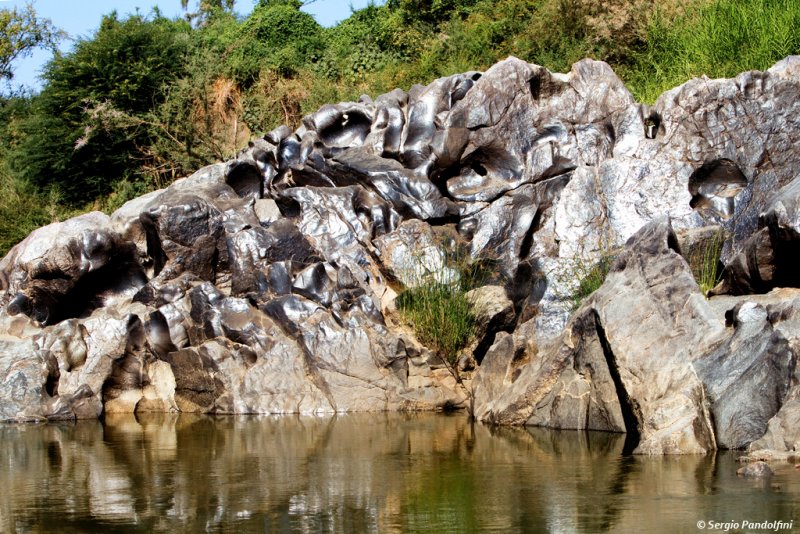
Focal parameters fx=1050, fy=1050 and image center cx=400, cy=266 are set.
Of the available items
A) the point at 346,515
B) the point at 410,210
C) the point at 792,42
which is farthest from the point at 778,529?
the point at 792,42

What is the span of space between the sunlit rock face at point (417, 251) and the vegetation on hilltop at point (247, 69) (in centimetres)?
354

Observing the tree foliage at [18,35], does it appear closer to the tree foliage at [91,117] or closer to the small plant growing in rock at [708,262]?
the tree foliage at [91,117]

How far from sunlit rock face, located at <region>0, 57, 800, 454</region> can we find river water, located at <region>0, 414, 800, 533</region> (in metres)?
1.17

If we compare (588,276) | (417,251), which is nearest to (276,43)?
(417,251)

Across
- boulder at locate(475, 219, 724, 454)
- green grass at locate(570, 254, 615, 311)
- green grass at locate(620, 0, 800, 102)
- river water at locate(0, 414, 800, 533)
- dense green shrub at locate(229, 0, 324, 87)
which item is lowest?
river water at locate(0, 414, 800, 533)

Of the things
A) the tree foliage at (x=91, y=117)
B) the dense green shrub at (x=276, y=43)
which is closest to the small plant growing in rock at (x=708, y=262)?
the tree foliage at (x=91, y=117)

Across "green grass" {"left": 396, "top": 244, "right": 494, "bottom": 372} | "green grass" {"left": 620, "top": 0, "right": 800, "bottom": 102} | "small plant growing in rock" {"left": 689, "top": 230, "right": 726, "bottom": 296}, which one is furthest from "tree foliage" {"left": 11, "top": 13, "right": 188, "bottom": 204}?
"small plant growing in rock" {"left": 689, "top": 230, "right": 726, "bottom": 296}

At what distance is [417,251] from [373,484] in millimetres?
5318

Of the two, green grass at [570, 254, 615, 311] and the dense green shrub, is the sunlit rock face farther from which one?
the dense green shrub

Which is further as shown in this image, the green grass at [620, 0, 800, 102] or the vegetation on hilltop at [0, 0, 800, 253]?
the vegetation on hilltop at [0, 0, 800, 253]

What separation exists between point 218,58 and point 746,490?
1804cm

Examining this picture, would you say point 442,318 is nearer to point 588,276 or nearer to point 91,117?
point 588,276

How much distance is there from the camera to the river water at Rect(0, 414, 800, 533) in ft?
17.8

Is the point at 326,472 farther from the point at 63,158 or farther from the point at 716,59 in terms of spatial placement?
the point at 63,158
